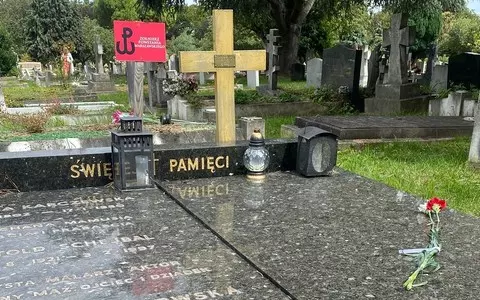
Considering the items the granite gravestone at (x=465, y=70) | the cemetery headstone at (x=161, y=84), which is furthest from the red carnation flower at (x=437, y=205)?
the cemetery headstone at (x=161, y=84)

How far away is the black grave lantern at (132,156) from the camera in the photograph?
385 centimetres

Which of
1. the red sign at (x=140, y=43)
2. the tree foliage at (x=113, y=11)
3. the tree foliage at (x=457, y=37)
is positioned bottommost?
the red sign at (x=140, y=43)

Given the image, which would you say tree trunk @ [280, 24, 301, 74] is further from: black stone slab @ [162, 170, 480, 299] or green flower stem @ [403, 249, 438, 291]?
green flower stem @ [403, 249, 438, 291]

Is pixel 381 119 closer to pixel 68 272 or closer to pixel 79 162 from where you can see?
pixel 79 162

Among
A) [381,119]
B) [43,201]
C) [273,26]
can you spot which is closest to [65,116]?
[381,119]

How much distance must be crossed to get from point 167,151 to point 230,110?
2.80 ft

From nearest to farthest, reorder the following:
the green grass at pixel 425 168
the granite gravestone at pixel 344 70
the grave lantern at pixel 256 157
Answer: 1. the grave lantern at pixel 256 157
2. the green grass at pixel 425 168
3. the granite gravestone at pixel 344 70

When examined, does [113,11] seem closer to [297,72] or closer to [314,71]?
[297,72]

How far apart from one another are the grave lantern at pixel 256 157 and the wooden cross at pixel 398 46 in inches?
335

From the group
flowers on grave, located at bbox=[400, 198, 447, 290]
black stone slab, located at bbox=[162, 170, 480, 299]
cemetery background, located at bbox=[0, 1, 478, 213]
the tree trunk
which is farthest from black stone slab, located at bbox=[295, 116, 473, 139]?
the tree trunk

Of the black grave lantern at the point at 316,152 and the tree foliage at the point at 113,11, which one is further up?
the tree foliage at the point at 113,11

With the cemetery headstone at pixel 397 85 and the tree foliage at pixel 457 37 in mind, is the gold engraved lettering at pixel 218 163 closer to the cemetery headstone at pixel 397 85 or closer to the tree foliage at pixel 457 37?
the cemetery headstone at pixel 397 85

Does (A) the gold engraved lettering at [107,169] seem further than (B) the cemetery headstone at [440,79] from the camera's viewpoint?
No

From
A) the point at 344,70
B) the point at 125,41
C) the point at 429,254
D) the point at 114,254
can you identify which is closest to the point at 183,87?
the point at 344,70
